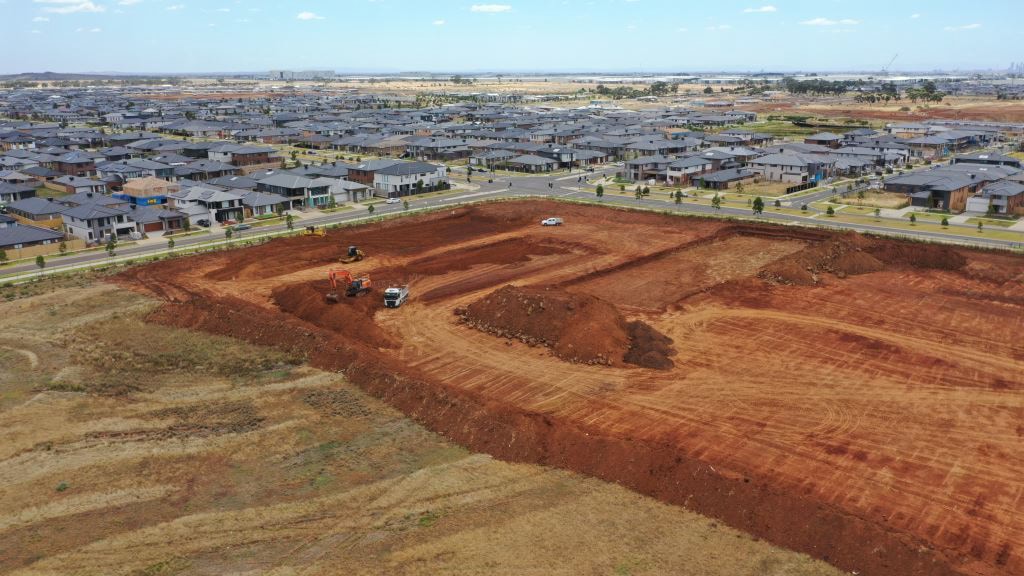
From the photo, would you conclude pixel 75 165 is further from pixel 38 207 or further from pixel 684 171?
pixel 684 171

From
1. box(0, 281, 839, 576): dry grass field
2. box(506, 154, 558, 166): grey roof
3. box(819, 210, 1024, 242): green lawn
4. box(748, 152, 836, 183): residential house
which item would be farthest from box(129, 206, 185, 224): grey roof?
box(748, 152, 836, 183): residential house

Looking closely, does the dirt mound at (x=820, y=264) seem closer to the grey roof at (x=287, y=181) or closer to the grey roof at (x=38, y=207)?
the grey roof at (x=287, y=181)

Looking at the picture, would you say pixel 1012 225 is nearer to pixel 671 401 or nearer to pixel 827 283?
pixel 827 283

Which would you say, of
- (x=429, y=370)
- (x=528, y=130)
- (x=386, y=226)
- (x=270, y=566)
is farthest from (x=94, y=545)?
(x=528, y=130)

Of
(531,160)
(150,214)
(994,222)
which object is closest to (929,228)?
(994,222)

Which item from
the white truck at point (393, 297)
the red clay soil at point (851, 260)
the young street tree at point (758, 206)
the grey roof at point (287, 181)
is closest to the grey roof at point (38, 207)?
the grey roof at point (287, 181)
